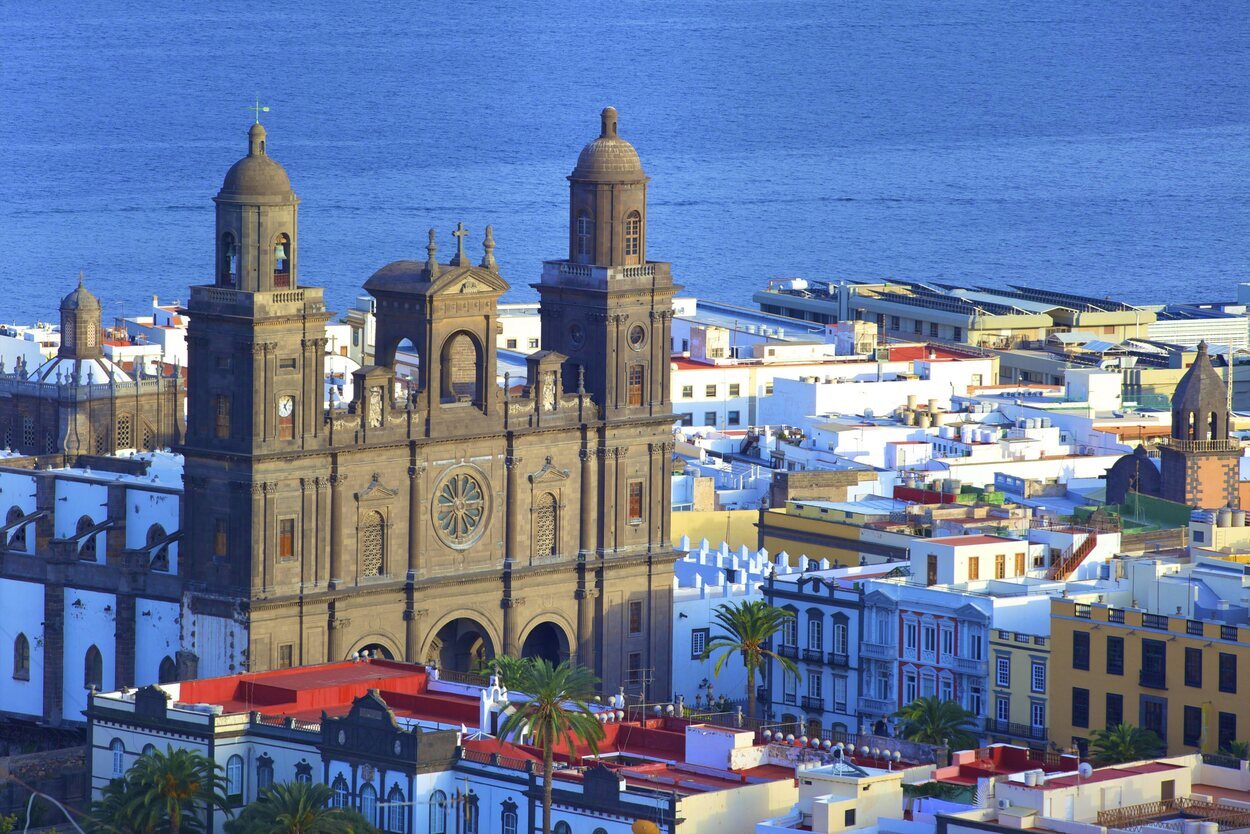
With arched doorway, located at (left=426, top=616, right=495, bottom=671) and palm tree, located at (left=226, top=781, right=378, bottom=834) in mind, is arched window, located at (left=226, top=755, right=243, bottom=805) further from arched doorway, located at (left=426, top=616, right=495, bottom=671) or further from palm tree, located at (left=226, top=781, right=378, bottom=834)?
arched doorway, located at (left=426, top=616, right=495, bottom=671)

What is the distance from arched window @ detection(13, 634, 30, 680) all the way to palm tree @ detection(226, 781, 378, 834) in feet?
93.0

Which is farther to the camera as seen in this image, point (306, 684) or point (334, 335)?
point (334, 335)

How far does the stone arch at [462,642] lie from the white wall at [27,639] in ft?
38.7

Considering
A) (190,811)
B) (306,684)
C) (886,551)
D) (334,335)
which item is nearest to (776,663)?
(886,551)

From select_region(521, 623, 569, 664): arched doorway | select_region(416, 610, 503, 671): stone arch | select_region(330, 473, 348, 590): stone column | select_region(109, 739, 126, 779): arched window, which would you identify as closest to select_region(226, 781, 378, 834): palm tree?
select_region(109, 739, 126, 779): arched window

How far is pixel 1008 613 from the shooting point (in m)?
111

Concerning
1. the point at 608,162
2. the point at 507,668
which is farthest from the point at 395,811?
the point at 608,162

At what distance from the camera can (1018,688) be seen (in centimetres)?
10944

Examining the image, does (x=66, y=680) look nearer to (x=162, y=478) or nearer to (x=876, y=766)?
(x=162, y=478)

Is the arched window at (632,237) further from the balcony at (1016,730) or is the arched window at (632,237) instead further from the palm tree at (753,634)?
the balcony at (1016,730)

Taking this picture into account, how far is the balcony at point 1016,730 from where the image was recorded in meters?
109

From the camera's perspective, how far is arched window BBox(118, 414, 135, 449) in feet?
456

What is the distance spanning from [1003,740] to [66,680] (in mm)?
28864

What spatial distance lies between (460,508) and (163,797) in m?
24.7
